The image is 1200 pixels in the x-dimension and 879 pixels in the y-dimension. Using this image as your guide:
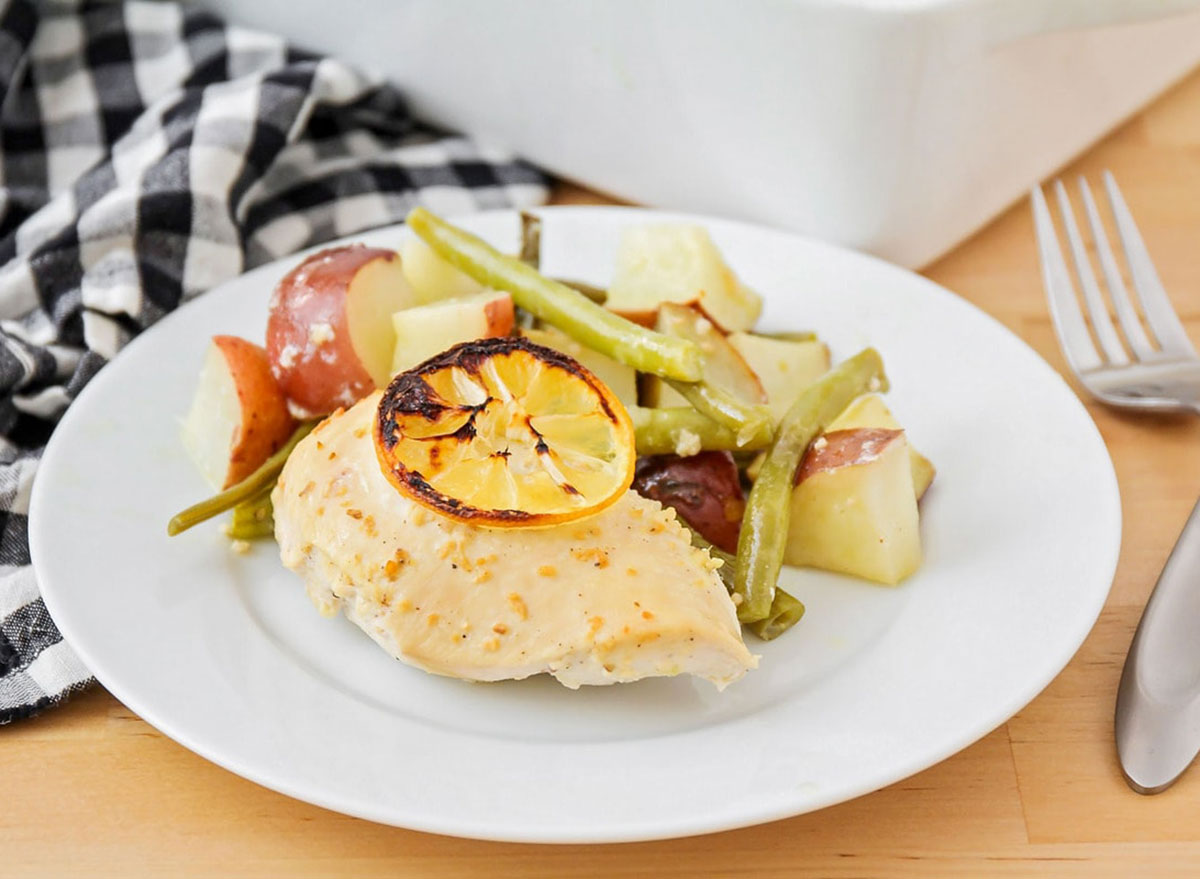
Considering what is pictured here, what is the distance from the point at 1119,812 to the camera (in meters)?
1.46

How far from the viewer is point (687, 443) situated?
175 centimetres

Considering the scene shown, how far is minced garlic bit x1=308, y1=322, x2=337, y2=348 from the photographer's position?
1852 mm

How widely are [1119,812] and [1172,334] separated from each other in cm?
99

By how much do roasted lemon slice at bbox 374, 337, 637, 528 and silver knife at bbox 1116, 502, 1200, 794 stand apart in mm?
626

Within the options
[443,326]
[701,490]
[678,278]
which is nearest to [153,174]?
[443,326]

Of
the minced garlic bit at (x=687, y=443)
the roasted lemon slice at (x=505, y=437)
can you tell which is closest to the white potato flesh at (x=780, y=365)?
the minced garlic bit at (x=687, y=443)

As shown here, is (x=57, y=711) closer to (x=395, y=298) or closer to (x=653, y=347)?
(x=395, y=298)

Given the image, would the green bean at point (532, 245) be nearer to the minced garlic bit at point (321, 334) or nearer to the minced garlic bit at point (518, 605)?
the minced garlic bit at point (321, 334)

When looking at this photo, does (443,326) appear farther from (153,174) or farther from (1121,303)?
(1121,303)

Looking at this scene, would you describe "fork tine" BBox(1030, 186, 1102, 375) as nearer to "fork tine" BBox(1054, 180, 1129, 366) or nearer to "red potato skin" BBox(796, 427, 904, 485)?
"fork tine" BBox(1054, 180, 1129, 366)

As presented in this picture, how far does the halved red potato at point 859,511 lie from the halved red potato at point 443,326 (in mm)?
478

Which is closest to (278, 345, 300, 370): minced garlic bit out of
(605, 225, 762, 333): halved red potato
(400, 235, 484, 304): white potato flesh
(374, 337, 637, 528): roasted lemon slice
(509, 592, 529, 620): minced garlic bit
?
(400, 235, 484, 304): white potato flesh

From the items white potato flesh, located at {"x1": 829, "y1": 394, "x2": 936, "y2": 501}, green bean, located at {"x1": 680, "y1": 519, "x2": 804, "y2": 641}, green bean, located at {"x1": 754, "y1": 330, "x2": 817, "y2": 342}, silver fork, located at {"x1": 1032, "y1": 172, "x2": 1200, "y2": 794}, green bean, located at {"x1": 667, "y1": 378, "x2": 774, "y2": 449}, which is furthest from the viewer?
green bean, located at {"x1": 754, "y1": 330, "x2": 817, "y2": 342}

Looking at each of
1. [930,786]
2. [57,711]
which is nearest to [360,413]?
[57,711]
